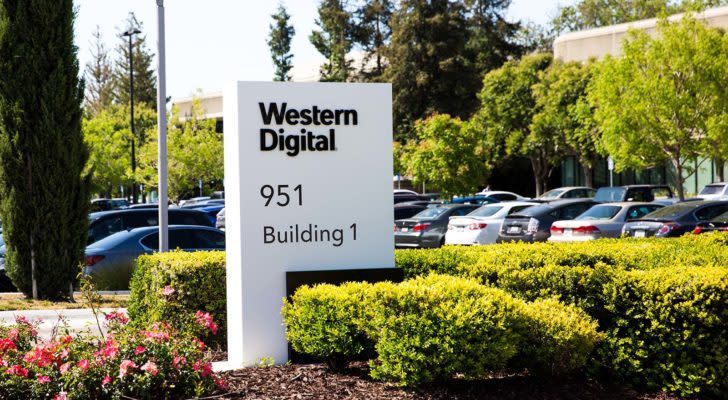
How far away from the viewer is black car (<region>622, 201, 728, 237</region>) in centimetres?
1838

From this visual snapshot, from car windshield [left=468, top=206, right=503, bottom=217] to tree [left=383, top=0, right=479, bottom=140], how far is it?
3282 cm

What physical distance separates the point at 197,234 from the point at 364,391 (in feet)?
35.7

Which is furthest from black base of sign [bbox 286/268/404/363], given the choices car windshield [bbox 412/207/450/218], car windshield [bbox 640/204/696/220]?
car windshield [bbox 412/207/450/218]

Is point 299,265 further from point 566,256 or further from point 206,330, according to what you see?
point 566,256

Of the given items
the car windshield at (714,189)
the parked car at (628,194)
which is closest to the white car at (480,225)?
the parked car at (628,194)

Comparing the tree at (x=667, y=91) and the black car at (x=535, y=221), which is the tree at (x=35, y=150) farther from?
the tree at (x=667, y=91)

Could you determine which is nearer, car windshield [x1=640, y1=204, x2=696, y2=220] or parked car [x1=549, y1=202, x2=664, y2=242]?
car windshield [x1=640, y1=204, x2=696, y2=220]

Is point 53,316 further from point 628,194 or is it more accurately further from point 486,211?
point 628,194

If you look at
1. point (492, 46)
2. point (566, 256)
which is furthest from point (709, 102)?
point (492, 46)

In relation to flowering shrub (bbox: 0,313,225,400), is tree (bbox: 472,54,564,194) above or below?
above

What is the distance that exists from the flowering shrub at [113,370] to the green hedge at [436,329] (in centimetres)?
101

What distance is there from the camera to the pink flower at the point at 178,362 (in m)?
6.15

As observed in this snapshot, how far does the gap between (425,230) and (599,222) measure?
532cm

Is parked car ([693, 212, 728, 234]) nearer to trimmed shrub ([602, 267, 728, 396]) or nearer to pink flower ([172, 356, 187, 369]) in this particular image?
trimmed shrub ([602, 267, 728, 396])
